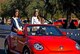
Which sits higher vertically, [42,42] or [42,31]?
[42,31]

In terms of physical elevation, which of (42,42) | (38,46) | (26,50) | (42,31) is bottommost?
(26,50)

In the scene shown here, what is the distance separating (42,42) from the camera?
10336 mm

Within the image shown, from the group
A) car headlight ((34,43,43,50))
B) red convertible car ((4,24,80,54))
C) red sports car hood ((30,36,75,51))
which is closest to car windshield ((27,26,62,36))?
red convertible car ((4,24,80,54))

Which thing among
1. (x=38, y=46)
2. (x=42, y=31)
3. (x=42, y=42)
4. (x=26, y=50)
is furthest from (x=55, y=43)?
(x=42, y=31)

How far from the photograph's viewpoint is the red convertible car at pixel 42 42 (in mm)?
10234

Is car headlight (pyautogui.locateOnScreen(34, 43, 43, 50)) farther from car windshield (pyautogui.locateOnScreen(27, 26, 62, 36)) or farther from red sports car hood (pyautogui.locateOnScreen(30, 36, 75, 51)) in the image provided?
car windshield (pyautogui.locateOnScreen(27, 26, 62, 36))

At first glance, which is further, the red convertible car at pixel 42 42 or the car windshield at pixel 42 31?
the car windshield at pixel 42 31

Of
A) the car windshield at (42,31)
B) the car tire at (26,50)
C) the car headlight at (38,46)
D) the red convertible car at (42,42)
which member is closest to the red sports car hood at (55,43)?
the red convertible car at (42,42)

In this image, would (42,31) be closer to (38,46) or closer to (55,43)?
(55,43)

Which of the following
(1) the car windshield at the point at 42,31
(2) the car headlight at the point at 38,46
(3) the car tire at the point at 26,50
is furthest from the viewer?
(1) the car windshield at the point at 42,31

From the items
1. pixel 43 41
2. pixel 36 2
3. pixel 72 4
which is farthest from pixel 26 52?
pixel 36 2

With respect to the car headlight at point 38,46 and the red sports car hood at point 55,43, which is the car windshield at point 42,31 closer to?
the red sports car hood at point 55,43

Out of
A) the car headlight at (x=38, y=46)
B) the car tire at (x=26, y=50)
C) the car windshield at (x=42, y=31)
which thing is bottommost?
the car tire at (x=26, y=50)

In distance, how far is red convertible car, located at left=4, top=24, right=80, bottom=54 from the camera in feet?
33.6
